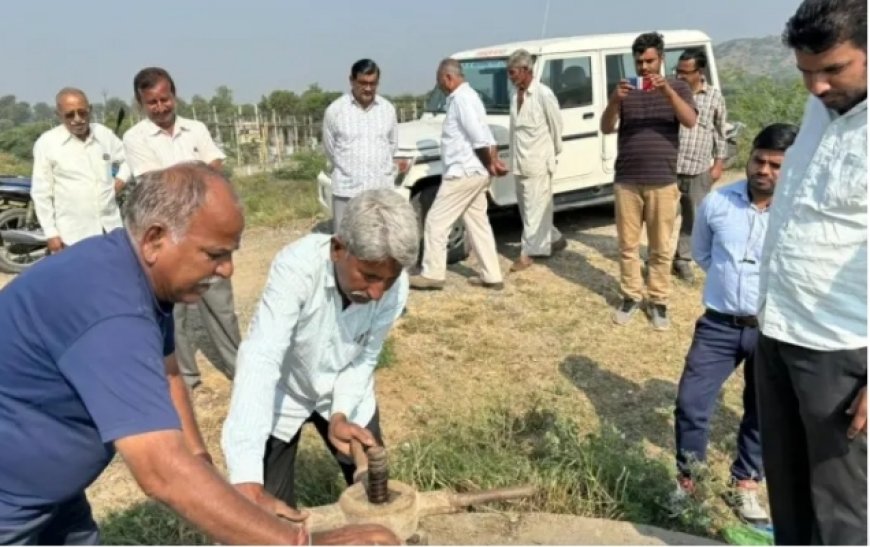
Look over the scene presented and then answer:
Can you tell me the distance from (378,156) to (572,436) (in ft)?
8.97

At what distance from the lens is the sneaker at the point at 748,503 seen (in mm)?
3258

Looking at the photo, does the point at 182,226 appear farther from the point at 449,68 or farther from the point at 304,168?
the point at 304,168

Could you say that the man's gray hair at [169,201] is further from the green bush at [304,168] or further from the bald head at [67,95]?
the green bush at [304,168]

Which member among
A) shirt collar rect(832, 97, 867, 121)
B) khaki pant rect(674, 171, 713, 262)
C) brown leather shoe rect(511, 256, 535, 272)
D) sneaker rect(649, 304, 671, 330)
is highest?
shirt collar rect(832, 97, 867, 121)

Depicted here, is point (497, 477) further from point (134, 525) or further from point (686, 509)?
point (134, 525)

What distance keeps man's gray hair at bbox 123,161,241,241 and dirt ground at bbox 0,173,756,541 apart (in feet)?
7.50

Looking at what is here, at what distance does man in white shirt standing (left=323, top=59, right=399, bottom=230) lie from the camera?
5453 millimetres

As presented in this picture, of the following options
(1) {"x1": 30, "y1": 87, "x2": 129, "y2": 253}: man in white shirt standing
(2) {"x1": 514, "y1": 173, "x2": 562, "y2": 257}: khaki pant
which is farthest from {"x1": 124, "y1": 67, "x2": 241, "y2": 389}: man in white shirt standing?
(2) {"x1": 514, "y1": 173, "x2": 562, "y2": 257}: khaki pant

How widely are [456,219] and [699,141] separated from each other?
193 centimetres

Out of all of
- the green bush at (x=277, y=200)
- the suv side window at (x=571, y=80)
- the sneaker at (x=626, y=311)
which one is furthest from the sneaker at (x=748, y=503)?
the green bush at (x=277, y=200)

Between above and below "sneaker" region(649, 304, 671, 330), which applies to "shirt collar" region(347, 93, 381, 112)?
above

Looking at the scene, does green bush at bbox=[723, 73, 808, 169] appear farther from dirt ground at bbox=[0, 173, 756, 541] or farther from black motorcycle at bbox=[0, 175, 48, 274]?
black motorcycle at bbox=[0, 175, 48, 274]

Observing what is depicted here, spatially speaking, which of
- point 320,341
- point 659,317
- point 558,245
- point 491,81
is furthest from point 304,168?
point 320,341

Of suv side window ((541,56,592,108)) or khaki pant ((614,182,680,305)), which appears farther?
suv side window ((541,56,592,108))
